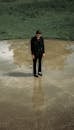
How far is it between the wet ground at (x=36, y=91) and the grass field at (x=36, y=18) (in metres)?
3.87

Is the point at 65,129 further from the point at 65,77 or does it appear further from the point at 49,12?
the point at 49,12

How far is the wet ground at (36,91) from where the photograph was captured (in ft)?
29.1

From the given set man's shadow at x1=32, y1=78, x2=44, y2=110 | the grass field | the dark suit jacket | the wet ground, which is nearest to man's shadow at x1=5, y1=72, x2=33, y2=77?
the wet ground

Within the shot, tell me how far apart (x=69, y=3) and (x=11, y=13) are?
5.57 m

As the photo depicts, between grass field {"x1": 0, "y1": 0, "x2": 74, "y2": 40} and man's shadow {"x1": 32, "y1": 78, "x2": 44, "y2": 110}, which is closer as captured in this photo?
man's shadow {"x1": 32, "y1": 78, "x2": 44, "y2": 110}

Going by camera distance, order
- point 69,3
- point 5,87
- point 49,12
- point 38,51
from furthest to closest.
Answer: point 69,3 → point 49,12 → point 38,51 → point 5,87

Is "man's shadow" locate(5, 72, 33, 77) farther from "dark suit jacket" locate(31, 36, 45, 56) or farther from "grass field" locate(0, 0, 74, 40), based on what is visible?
"grass field" locate(0, 0, 74, 40)

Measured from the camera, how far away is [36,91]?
11039 mm

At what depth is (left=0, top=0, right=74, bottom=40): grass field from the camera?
19953 millimetres

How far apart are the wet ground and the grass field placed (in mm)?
3872

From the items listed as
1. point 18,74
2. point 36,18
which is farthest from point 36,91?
point 36,18

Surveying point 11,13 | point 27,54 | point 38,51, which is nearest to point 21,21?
point 11,13

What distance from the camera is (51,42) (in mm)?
17391

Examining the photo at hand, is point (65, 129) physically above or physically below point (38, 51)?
below
